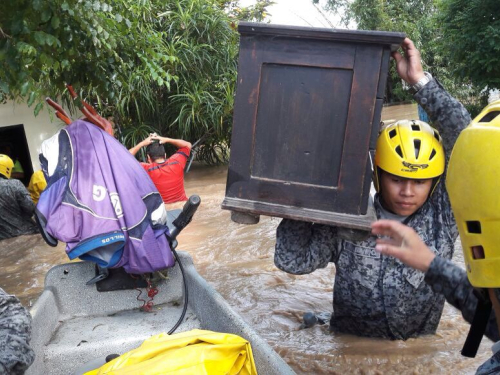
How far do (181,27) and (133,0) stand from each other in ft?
4.70

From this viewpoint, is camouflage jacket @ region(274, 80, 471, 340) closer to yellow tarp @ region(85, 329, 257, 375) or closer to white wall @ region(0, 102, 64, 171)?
yellow tarp @ region(85, 329, 257, 375)

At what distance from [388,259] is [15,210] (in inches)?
225

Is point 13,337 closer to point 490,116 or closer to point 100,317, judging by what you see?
point 100,317

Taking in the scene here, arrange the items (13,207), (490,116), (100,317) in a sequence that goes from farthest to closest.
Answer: (13,207)
(100,317)
(490,116)

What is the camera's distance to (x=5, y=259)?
6.78 metres

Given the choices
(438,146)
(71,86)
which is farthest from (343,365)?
(71,86)

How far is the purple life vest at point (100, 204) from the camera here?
2924mm

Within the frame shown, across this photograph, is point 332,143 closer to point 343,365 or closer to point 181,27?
point 343,365

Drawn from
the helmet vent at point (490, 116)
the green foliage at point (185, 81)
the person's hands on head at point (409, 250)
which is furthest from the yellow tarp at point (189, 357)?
the green foliage at point (185, 81)

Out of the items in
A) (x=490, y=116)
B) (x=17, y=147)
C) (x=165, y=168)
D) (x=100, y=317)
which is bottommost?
(x=17, y=147)

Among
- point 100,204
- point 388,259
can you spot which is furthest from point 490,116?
point 100,204

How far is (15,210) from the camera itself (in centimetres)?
703

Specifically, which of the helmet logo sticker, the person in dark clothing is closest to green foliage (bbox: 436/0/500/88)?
the helmet logo sticker

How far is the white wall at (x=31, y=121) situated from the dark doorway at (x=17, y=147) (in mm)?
167
